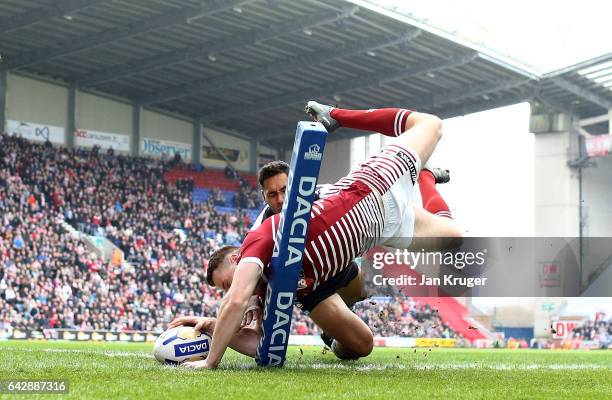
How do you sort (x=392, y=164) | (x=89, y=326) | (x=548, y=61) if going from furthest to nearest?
1. (x=548, y=61)
2. (x=89, y=326)
3. (x=392, y=164)

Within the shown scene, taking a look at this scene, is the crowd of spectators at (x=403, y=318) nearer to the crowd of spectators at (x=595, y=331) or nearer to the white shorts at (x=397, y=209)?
the crowd of spectators at (x=595, y=331)

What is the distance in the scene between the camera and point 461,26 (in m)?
29.0

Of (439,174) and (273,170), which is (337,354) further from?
(439,174)

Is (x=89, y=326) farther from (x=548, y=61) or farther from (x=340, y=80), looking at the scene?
(x=548, y=61)

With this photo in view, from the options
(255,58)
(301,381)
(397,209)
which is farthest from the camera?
(255,58)

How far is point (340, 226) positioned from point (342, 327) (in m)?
1.44

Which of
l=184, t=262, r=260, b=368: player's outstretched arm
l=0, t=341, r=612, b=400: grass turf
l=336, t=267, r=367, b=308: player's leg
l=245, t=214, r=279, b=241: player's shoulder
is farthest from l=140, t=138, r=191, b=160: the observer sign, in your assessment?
l=184, t=262, r=260, b=368: player's outstretched arm

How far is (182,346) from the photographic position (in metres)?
6.71

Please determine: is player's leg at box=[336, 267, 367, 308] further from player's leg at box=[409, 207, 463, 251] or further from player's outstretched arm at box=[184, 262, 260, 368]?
player's outstretched arm at box=[184, 262, 260, 368]

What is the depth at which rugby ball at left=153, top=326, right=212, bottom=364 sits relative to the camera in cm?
670

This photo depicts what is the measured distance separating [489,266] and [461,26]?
36.3 feet

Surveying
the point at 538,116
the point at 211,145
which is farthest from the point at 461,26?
the point at 211,145

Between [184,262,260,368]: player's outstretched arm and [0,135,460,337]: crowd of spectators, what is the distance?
60.0 feet

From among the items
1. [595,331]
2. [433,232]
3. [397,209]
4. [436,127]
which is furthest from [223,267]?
[595,331]
